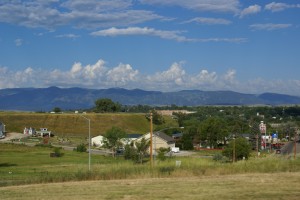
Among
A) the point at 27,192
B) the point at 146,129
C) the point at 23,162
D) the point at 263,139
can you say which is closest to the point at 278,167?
the point at 27,192

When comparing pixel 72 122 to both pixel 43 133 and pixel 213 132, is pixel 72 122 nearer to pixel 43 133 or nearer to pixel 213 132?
pixel 43 133

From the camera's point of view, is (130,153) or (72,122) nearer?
(130,153)

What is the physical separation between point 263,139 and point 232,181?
96263 millimetres

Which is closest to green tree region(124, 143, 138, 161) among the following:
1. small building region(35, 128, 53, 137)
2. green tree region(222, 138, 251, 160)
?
green tree region(222, 138, 251, 160)

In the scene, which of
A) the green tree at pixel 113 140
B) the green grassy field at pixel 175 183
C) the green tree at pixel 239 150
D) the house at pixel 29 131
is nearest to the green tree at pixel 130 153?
the green tree at pixel 239 150

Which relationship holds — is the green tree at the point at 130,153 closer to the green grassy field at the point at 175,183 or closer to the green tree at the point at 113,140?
the green tree at the point at 113,140

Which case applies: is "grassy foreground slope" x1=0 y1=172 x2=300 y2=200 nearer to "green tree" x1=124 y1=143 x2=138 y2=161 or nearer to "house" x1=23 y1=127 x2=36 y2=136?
"green tree" x1=124 y1=143 x2=138 y2=161

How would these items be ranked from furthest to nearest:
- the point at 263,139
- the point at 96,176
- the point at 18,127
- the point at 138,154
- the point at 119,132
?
the point at 18,127 < the point at 263,139 < the point at 119,132 < the point at 138,154 < the point at 96,176

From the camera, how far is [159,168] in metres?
24.0

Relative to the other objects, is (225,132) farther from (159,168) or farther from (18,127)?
(159,168)

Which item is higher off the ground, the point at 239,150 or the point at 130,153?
the point at 239,150

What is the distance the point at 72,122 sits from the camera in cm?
16075

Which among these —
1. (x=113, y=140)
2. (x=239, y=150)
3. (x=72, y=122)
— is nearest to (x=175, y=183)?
(x=239, y=150)

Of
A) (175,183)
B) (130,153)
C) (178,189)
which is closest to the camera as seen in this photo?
(178,189)
